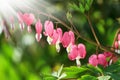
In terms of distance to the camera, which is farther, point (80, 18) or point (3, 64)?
point (80, 18)

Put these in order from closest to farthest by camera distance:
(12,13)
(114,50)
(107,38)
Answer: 1. (114,50)
2. (12,13)
3. (107,38)

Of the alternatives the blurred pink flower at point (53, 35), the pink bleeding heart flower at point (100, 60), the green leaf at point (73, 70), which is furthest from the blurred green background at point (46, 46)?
the green leaf at point (73, 70)

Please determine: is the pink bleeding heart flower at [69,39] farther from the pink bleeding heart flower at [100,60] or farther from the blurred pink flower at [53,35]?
the pink bleeding heart flower at [100,60]

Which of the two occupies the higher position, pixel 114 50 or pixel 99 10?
pixel 99 10

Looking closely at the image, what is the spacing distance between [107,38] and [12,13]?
23.3 inches

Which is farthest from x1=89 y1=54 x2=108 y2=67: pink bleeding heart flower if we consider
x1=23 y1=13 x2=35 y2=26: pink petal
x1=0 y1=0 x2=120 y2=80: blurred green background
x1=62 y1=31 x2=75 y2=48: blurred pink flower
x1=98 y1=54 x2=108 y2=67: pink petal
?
x1=0 y1=0 x2=120 y2=80: blurred green background

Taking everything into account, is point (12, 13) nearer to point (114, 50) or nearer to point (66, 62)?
point (66, 62)

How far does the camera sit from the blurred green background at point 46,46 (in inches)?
77.7

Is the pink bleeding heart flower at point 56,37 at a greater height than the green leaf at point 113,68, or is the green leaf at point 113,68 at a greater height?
the pink bleeding heart flower at point 56,37

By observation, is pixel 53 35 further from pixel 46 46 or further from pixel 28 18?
pixel 46 46

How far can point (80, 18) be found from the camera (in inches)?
83.9

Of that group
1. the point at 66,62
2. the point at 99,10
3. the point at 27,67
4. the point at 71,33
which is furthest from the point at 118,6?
the point at 71,33

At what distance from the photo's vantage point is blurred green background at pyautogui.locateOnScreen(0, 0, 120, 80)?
1.97 meters

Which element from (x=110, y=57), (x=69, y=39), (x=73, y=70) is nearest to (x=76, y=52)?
(x=69, y=39)
